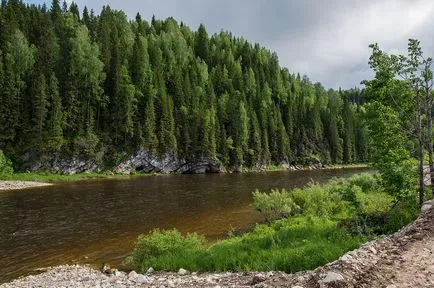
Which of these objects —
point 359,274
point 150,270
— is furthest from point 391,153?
point 150,270

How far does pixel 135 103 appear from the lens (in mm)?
109938

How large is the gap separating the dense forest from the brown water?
41.2 m

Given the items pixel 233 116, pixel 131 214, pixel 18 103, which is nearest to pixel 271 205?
pixel 131 214

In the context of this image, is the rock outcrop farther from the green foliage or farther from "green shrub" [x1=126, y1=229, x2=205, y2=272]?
the green foliage

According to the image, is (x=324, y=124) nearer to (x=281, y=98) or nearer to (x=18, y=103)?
(x=281, y=98)

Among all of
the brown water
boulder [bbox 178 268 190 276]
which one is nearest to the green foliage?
boulder [bbox 178 268 190 276]

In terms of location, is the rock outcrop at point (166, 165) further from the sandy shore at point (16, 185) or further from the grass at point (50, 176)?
the sandy shore at point (16, 185)

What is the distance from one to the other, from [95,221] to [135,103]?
78.6 m

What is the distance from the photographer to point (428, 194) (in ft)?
67.8

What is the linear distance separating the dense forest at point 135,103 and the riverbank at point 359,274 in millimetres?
63380

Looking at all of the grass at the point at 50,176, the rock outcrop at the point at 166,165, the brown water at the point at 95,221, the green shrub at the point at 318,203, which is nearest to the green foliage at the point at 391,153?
the green shrub at the point at 318,203

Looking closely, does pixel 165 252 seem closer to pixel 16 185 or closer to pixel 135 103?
pixel 16 185

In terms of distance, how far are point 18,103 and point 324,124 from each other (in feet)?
367

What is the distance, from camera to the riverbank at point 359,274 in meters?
10.1
